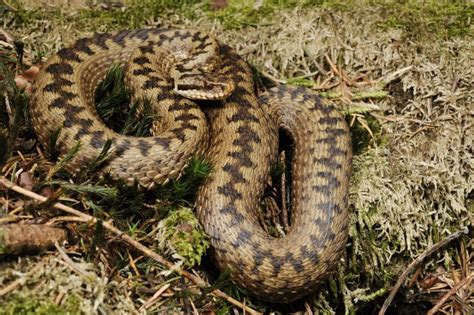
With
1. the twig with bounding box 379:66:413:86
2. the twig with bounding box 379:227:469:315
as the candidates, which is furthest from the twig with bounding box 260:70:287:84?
Result: the twig with bounding box 379:227:469:315

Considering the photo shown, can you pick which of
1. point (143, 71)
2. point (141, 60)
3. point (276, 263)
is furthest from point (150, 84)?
point (276, 263)

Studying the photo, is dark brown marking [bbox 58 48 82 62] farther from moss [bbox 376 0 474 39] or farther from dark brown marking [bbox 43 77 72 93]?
moss [bbox 376 0 474 39]

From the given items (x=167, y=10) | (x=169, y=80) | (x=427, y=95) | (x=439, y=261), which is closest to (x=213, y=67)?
(x=169, y=80)

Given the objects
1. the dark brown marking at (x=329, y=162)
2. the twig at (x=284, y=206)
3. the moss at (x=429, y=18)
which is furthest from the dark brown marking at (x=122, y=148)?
the moss at (x=429, y=18)

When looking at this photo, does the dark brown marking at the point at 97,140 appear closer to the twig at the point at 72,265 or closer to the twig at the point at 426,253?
the twig at the point at 72,265

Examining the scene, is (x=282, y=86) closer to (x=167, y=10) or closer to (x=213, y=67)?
(x=213, y=67)

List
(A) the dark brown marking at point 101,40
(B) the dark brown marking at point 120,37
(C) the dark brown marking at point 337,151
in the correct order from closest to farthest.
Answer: (C) the dark brown marking at point 337,151, (A) the dark brown marking at point 101,40, (B) the dark brown marking at point 120,37
